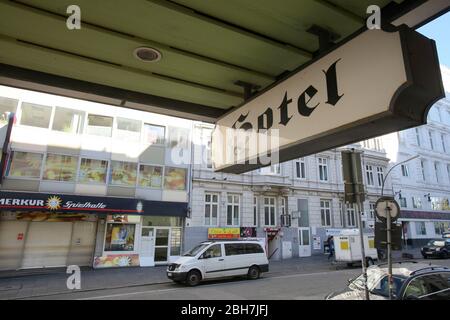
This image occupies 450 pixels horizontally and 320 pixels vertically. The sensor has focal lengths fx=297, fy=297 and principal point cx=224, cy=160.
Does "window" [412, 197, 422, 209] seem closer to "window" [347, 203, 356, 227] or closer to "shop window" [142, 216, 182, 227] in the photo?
"window" [347, 203, 356, 227]

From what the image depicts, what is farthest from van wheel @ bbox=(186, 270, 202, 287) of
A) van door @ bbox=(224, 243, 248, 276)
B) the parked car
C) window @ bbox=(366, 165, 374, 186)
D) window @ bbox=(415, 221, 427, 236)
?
window @ bbox=(415, 221, 427, 236)

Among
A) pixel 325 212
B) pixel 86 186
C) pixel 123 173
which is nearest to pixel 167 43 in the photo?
pixel 86 186

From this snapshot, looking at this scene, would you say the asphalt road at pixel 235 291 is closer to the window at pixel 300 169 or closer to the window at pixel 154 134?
the window at pixel 154 134

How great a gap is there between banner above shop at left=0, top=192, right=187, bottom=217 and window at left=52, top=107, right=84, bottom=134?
4.39m

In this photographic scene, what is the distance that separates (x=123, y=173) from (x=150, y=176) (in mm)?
1830

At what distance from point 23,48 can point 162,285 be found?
13.3 metres

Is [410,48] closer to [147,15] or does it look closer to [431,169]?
[147,15]

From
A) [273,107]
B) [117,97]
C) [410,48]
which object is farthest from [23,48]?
[410,48]

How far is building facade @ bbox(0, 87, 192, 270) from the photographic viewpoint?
56.4 feet

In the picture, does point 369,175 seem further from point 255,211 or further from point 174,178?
point 174,178

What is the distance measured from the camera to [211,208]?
22812 mm

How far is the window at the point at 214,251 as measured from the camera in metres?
14.3

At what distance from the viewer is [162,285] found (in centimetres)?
1397

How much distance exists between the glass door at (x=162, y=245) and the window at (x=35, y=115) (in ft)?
32.6
